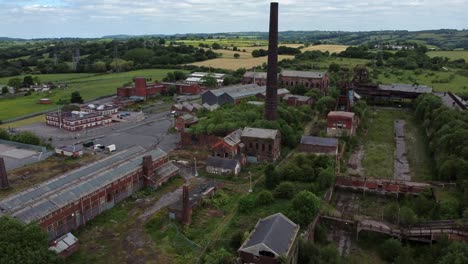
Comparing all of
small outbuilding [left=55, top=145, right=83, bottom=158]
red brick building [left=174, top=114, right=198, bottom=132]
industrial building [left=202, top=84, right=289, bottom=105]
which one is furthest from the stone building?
industrial building [left=202, top=84, right=289, bottom=105]

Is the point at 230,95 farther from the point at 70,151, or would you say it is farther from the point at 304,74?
the point at 70,151

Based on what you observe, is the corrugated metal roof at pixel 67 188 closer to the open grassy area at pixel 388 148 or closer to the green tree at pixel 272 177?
the green tree at pixel 272 177

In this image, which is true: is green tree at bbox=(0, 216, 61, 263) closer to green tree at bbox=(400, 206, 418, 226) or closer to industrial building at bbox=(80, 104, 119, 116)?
green tree at bbox=(400, 206, 418, 226)

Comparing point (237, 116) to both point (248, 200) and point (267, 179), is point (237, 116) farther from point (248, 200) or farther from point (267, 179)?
point (248, 200)

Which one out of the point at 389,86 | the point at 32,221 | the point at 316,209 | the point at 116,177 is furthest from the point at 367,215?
the point at 389,86

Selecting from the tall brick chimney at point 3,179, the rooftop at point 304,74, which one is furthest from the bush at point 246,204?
the rooftop at point 304,74
